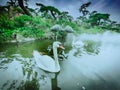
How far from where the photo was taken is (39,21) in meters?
6.06

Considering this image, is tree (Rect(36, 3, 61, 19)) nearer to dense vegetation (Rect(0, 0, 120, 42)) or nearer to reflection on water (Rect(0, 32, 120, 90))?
dense vegetation (Rect(0, 0, 120, 42))

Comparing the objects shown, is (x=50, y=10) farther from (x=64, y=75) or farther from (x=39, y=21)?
(x=64, y=75)

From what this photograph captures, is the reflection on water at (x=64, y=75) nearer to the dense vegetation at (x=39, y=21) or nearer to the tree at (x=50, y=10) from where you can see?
the dense vegetation at (x=39, y=21)

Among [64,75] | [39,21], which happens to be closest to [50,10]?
[39,21]

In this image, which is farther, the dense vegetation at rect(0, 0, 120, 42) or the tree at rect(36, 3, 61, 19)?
the tree at rect(36, 3, 61, 19)

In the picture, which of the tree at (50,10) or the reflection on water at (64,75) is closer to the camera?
the reflection on water at (64,75)

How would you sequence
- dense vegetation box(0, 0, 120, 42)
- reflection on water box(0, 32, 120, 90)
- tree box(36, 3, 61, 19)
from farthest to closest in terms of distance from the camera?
tree box(36, 3, 61, 19)
dense vegetation box(0, 0, 120, 42)
reflection on water box(0, 32, 120, 90)

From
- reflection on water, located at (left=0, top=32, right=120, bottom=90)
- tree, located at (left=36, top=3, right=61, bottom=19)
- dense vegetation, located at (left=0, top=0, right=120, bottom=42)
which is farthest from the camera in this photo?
tree, located at (left=36, top=3, right=61, bottom=19)

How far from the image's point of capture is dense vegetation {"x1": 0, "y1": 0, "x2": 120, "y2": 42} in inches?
209

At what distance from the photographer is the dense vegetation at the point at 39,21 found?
530cm

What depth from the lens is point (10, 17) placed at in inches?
235

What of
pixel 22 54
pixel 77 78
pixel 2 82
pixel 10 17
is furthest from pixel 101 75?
pixel 10 17

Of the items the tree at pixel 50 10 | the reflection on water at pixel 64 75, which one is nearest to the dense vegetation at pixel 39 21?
the tree at pixel 50 10

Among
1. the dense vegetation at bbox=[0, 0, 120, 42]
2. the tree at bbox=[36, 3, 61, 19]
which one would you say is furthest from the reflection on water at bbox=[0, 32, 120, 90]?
the tree at bbox=[36, 3, 61, 19]
